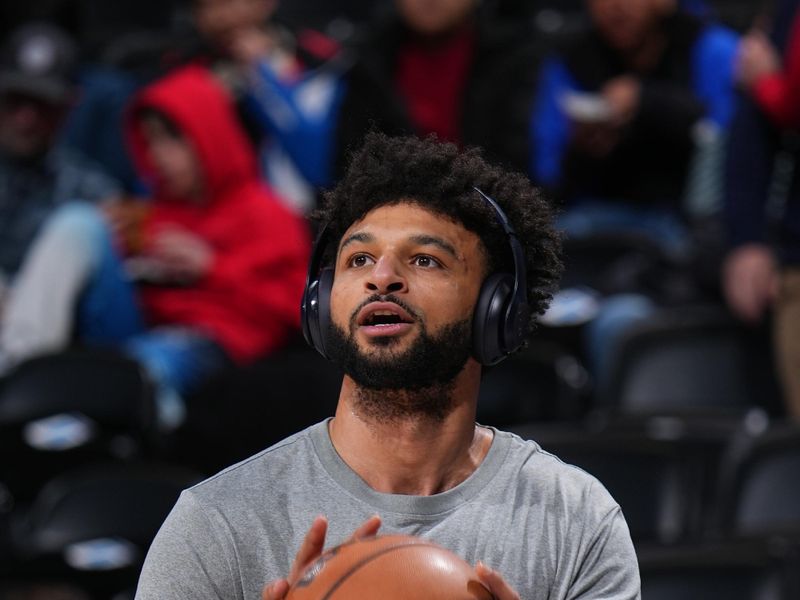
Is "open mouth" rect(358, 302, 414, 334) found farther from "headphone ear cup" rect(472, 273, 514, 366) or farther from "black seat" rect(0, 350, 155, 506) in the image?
"black seat" rect(0, 350, 155, 506)

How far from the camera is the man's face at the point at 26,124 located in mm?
5871

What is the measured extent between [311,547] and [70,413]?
3003 millimetres

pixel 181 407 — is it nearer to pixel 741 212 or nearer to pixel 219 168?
pixel 219 168

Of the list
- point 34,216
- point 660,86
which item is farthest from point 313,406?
point 660,86

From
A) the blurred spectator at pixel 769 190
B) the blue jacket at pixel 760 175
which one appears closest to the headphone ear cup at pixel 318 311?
the blurred spectator at pixel 769 190

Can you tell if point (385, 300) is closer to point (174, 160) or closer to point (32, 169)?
point (174, 160)

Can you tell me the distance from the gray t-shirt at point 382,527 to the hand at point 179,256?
3.18 metres

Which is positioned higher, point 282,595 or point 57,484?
point 282,595

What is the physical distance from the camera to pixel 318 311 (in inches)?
89.9

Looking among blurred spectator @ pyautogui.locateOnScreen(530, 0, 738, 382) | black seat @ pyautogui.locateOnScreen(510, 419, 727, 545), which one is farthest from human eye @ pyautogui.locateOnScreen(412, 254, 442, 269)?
blurred spectator @ pyautogui.locateOnScreen(530, 0, 738, 382)

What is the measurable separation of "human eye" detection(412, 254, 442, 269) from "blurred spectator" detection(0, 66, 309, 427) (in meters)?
2.89

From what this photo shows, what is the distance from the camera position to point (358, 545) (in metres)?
2.05

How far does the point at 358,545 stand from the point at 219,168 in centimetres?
367

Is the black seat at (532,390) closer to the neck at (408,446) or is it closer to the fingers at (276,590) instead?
the neck at (408,446)
